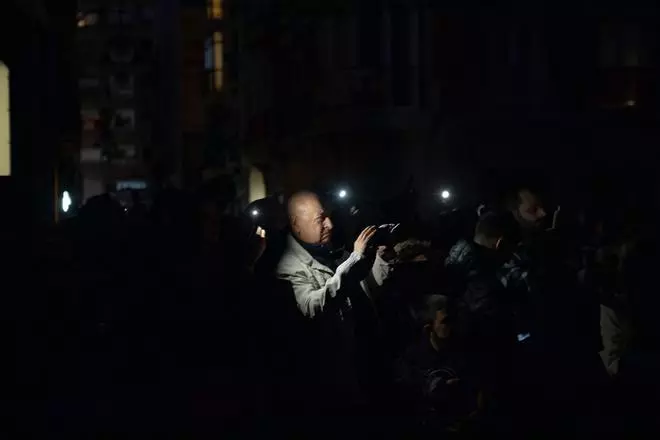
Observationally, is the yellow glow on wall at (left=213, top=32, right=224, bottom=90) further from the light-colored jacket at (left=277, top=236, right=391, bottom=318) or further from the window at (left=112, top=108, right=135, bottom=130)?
the light-colored jacket at (left=277, top=236, right=391, bottom=318)

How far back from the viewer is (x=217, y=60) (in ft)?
147

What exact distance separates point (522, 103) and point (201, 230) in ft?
64.4

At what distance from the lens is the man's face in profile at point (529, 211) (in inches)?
351

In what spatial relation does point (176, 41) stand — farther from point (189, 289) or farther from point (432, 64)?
point (189, 289)

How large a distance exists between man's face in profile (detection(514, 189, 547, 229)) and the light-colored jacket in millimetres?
2980

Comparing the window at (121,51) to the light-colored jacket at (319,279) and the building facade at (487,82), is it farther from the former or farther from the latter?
the light-colored jacket at (319,279)

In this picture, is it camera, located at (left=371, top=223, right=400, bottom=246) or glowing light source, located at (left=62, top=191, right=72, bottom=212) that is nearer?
camera, located at (left=371, top=223, right=400, bottom=246)

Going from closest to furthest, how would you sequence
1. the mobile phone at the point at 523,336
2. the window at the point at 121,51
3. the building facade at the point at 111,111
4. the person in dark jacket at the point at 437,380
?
the person in dark jacket at the point at 437,380 < the mobile phone at the point at 523,336 < the window at the point at 121,51 < the building facade at the point at 111,111

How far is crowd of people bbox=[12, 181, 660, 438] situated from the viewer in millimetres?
6220

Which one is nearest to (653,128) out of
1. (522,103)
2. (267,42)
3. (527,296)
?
(522,103)

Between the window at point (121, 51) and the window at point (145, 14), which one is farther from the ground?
the window at point (145, 14)

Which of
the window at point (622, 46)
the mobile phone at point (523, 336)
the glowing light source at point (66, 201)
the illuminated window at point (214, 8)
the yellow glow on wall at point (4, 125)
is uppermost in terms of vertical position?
the illuminated window at point (214, 8)

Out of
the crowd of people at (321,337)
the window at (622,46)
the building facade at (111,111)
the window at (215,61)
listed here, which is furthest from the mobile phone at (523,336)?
the window at (215,61)

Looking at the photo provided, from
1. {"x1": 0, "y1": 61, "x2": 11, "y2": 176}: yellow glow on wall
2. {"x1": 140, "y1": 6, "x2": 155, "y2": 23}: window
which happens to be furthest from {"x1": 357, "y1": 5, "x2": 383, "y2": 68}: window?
{"x1": 140, "y1": 6, "x2": 155, "y2": 23}: window
